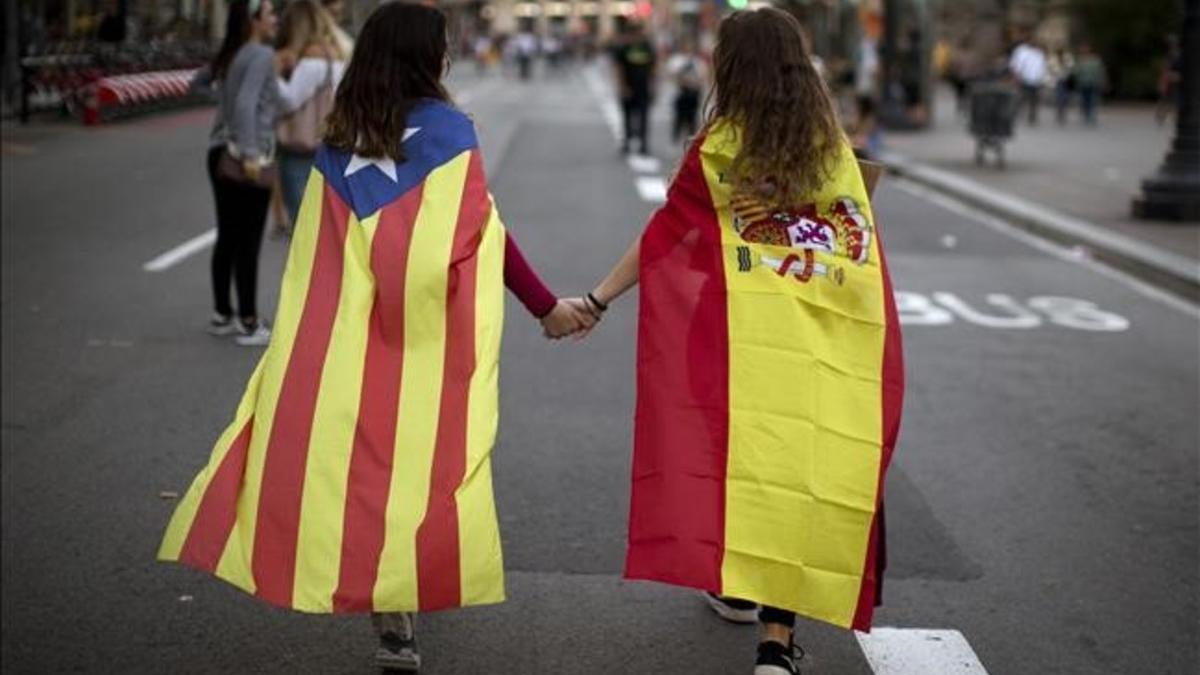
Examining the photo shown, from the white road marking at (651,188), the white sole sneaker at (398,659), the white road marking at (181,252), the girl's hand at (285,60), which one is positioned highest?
the girl's hand at (285,60)

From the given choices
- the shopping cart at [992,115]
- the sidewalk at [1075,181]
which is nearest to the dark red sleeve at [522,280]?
the sidewalk at [1075,181]

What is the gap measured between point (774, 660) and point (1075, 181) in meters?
16.8

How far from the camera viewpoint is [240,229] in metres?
9.13

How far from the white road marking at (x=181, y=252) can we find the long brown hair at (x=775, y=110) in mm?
8148

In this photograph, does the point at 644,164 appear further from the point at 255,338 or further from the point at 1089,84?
the point at 1089,84

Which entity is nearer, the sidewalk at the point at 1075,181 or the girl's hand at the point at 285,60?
the girl's hand at the point at 285,60

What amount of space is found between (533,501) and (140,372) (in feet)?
9.62

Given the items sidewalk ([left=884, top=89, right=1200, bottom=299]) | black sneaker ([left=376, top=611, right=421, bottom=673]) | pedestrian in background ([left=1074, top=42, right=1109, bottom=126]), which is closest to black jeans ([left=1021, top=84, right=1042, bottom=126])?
sidewalk ([left=884, top=89, right=1200, bottom=299])

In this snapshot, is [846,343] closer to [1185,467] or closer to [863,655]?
[863,655]

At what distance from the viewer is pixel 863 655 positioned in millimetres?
4922

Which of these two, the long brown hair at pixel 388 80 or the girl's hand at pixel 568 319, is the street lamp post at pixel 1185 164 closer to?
the girl's hand at pixel 568 319

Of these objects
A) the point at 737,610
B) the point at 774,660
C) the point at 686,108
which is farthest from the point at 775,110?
the point at 686,108

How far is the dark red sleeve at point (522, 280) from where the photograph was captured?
182 inches

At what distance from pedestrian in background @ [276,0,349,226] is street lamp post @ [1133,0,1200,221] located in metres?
8.74
